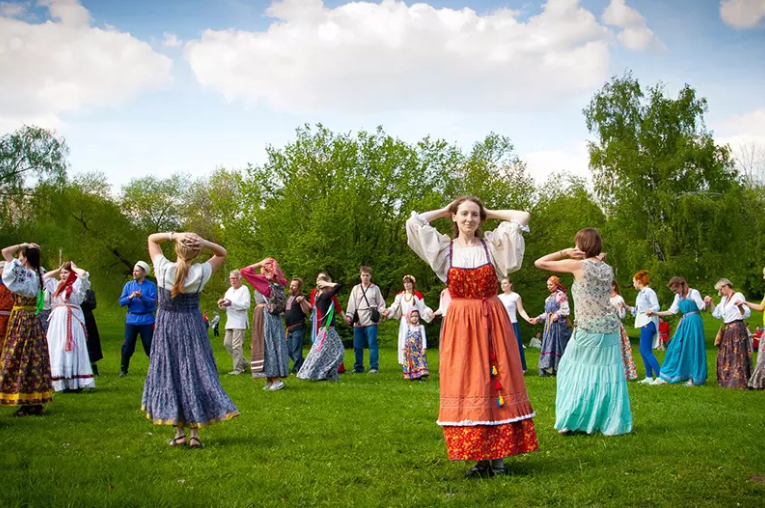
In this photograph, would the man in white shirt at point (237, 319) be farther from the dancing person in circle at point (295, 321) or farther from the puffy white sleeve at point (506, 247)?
the puffy white sleeve at point (506, 247)

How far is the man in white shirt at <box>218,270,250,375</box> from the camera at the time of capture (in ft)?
49.6

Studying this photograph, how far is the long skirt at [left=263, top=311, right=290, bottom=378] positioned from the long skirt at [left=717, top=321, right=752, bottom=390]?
7.43 m

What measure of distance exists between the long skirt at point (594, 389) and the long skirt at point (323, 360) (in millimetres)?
6137

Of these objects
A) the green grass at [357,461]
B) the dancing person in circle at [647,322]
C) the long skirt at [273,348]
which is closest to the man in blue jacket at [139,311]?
the long skirt at [273,348]

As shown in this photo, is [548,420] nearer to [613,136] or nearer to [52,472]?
[52,472]

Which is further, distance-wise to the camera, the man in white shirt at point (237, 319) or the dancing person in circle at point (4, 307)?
the man in white shirt at point (237, 319)

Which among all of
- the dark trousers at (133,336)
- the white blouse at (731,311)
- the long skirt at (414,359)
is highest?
the white blouse at (731,311)

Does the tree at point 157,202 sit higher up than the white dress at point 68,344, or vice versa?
the tree at point 157,202

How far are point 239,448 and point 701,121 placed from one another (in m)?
32.8

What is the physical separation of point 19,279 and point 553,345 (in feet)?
32.2

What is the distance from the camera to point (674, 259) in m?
32.7

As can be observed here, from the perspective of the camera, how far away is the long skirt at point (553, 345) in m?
14.6

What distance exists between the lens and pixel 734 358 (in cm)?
1248

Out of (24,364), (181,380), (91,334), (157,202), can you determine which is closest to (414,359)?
(91,334)
